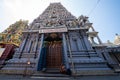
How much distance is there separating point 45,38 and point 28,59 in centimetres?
324

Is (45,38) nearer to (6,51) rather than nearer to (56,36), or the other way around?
(56,36)

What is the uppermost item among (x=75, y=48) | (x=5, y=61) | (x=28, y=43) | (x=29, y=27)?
(x=29, y=27)

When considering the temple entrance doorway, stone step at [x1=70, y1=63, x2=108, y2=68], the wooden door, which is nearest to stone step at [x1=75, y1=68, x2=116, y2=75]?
stone step at [x1=70, y1=63, x2=108, y2=68]

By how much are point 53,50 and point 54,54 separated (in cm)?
54

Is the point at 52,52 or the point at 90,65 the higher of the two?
the point at 52,52

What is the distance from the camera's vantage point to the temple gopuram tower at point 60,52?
29.3ft

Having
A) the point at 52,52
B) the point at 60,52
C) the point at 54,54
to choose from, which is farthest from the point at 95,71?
the point at 52,52

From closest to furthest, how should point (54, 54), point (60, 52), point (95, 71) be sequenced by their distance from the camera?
1. point (95, 71)
2. point (54, 54)
3. point (60, 52)

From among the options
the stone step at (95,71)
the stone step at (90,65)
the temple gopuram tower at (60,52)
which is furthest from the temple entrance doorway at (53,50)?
the stone step at (95,71)

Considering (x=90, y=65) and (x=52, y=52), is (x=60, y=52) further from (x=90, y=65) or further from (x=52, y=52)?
(x=90, y=65)

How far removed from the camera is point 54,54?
36.2ft

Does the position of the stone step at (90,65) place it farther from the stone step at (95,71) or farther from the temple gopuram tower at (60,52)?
the stone step at (95,71)

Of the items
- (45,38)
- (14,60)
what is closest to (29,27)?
(45,38)

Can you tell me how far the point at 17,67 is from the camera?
9.52m
